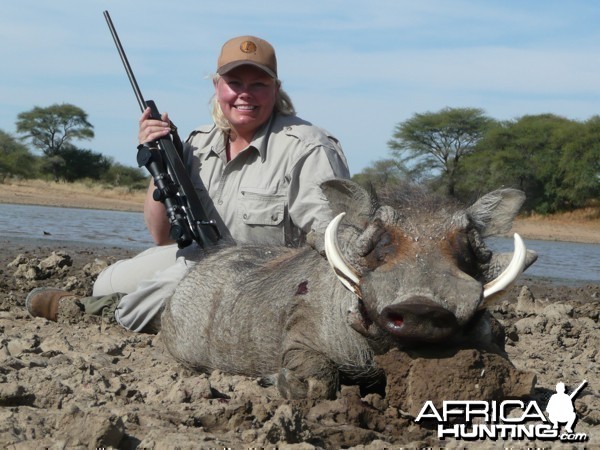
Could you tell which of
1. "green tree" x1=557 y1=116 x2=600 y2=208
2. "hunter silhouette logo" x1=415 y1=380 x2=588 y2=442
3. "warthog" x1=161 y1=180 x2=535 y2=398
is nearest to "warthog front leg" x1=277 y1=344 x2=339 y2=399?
"warthog" x1=161 y1=180 x2=535 y2=398

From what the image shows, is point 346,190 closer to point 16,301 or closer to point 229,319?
point 229,319

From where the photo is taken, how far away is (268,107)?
18.1 feet

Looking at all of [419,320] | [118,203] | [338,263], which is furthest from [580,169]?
[419,320]

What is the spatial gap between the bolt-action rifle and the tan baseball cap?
0.52m

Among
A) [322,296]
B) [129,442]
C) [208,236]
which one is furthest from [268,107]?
[129,442]

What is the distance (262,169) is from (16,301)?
88.0 inches

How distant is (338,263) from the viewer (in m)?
3.29

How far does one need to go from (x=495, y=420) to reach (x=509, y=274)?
512 millimetres

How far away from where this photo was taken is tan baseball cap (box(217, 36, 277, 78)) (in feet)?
17.6

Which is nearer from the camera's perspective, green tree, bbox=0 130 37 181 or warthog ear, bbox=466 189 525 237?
warthog ear, bbox=466 189 525 237

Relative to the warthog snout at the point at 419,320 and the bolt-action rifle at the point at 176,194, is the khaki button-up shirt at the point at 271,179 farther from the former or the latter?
the warthog snout at the point at 419,320

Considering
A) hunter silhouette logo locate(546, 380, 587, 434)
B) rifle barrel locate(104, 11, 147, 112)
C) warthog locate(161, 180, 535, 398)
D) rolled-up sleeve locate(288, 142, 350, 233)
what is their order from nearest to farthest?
warthog locate(161, 180, 535, 398), hunter silhouette logo locate(546, 380, 587, 434), rolled-up sleeve locate(288, 142, 350, 233), rifle barrel locate(104, 11, 147, 112)

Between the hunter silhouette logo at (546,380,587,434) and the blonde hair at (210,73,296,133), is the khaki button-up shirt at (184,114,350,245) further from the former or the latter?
the hunter silhouette logo at (546,380,587,434)

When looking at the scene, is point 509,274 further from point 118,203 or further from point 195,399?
point 118,203
